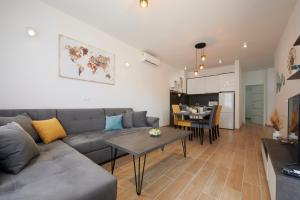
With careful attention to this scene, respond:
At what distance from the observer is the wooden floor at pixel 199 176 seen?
4.82 ft

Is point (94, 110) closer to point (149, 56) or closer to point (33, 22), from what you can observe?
point (33, 22)

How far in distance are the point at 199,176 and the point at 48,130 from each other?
219 centimetres

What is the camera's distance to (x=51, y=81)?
7.61 feet

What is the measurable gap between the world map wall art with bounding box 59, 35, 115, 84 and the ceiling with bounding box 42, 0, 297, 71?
1.79ft

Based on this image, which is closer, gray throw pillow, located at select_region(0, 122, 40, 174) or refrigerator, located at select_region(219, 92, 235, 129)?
gray throw pillow, located at select_region(0, 122, 40, 174)

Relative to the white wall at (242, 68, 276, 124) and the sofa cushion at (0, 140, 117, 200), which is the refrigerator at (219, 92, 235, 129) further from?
the sofa cushion at (0, 140, 117, 200)

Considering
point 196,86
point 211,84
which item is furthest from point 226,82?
point 196,86

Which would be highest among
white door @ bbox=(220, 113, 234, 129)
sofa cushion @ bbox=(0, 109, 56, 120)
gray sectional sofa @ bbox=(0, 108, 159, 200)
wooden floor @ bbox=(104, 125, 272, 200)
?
sofa cushion @ bbox=(0, 109, 56, 120)

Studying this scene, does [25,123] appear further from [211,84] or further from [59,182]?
[211,84]

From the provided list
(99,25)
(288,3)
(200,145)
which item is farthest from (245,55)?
(99,25)

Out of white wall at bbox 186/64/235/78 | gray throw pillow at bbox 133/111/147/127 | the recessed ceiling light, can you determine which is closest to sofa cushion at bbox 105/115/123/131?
gray throw pillow at bbox 133/111/147/127

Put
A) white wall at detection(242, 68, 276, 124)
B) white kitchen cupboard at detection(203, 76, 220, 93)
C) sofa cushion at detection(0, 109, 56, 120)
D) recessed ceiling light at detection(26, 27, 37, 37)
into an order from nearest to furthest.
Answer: sofa cushion at detection(0, 109, 56, 120) → recessed ceiling light at detection(26, 27, 37, 37) → white kitchen cupboard at detection(203, 76, 220, 93) → white wall at detection(242, 68, 276, 124)

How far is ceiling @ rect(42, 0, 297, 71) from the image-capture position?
7.26ft

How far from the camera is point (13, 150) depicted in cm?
105
